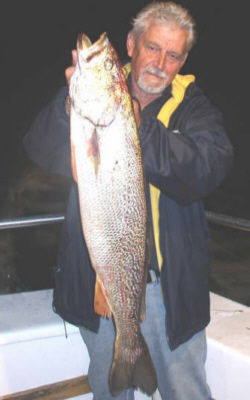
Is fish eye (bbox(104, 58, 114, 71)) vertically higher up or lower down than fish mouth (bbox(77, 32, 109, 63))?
→ lower down

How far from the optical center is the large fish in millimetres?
1952

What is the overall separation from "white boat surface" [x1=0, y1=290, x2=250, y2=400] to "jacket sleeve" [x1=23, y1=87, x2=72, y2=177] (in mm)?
1129

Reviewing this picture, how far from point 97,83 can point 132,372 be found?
1488 millimetres

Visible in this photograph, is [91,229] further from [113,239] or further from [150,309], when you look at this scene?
[150,309]

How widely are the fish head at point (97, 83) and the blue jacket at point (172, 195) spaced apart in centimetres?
20

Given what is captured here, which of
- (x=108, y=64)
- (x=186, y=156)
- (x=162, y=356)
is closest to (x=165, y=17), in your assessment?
(x=108, y=64)

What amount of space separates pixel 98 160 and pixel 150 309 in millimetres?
965

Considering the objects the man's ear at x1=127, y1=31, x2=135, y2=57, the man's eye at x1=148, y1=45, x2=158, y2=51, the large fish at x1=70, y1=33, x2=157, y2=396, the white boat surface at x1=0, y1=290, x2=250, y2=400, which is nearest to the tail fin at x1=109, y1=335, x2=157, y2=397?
the large fish at x1=70, y1=33, x2=157, y2=396

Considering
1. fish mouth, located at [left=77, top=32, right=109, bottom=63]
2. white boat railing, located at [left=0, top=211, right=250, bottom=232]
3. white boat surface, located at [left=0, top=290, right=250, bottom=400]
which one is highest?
fish mouth, located at [left=77, top=32, right=109, bottom=63]

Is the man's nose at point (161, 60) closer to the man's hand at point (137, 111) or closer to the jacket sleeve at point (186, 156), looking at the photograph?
the jacket sleeve at point (186, 156)

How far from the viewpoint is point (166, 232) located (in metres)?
2.32

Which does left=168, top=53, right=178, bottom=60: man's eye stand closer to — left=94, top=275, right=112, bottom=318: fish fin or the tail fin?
left=94, top=275, right=112, bottom=318: fish fin

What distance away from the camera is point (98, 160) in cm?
197

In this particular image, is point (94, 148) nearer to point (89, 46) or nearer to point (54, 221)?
point (89, 46)
